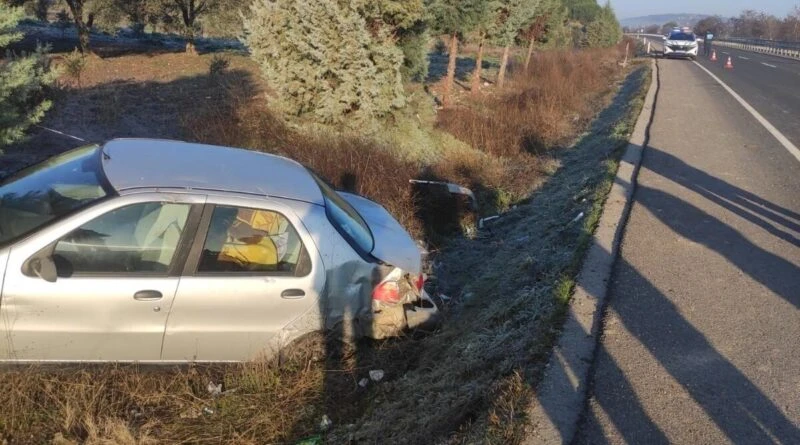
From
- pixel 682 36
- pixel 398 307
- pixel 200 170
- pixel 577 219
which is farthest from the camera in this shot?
pixel 682 36

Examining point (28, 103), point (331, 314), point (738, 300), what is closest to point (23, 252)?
point (331, 314)

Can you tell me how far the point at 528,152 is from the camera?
14.2m

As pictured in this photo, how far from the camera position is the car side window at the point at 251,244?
13.4 feet

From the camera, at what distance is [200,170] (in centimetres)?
444

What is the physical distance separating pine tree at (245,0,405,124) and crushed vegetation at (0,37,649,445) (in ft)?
1.76

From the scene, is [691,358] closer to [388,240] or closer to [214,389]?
[388,240]

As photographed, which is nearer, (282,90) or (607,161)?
(607,161)

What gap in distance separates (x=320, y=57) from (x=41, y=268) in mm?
A: 8387

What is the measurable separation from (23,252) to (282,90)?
27.7ft

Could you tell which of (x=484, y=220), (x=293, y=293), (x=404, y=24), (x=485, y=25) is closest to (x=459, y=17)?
(x=485, y=25)

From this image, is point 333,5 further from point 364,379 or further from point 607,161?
point 364,379

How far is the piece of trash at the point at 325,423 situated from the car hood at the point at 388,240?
1.11 meters

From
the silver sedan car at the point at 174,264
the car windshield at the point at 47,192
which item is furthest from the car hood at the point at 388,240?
the car windshield at the point at 47,192

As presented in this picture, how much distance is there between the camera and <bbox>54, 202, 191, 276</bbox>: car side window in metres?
3.78
